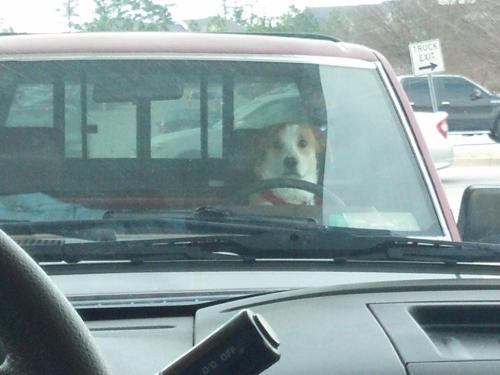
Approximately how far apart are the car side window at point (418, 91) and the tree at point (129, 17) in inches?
614

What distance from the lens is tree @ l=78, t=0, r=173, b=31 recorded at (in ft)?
13.8

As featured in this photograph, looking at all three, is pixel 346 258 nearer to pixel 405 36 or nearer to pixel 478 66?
pixel 405 36

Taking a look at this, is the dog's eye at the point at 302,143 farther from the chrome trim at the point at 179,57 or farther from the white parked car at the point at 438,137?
the white parked car at the point at 438,137

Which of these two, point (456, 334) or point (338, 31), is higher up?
point (338, 31)

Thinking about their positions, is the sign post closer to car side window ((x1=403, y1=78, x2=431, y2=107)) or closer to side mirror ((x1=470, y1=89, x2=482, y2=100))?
car side window ((x1=403, y1=78, x2=431, y2=107))

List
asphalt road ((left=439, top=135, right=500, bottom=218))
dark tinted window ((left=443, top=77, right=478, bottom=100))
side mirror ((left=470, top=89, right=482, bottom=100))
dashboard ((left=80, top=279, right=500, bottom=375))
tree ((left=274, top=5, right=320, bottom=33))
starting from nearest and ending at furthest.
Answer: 1. dashboard ((left=80, top=279, right=500, bottom=375))
2. tree ((left=274, top=5, right=320, bottom=33))
3. asphalt road ((left=439, top=135, right=500, bottom=218))
4. dark tinted window ((left=443, top=77, right=478, bottom=100))
5. side mirror ((left=470, top=89, right=482, bottom=100))

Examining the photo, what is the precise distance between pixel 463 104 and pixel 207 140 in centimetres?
2111

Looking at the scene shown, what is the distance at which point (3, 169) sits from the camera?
3486 mm

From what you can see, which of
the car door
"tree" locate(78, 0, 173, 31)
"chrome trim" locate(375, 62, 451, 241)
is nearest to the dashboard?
"chrome trim" locate(375, 62, 451, 241)

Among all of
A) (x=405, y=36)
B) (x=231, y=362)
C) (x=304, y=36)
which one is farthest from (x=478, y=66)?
(x=231, y=362)

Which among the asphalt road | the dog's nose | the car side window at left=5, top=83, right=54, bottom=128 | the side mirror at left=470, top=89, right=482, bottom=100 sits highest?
the car side window at left=5, top=83, right=54, bottom=128

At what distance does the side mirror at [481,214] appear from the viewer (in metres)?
3.30

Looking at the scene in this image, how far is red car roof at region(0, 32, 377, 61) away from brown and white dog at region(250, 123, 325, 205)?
31cm

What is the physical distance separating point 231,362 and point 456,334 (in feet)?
2.75
